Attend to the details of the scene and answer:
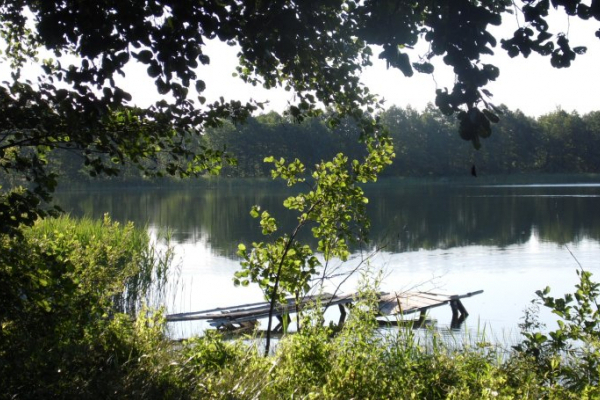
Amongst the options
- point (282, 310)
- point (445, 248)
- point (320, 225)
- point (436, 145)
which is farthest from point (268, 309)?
point (436, 145)

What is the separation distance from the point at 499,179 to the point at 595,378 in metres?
72.6

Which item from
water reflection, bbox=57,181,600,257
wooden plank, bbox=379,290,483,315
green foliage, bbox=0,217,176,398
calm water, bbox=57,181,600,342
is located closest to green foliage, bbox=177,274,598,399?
green foliage, bbox=0,217,176,398

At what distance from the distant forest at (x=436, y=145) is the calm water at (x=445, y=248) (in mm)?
27998

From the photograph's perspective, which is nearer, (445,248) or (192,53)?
(192,53)

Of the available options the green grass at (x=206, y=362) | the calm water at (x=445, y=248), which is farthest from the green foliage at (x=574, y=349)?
the calm water at (x=445, y=248)

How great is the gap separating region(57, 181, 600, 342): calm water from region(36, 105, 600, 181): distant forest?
27998mm

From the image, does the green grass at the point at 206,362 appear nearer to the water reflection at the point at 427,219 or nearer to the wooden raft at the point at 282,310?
the wooden raft at the point at 282,310

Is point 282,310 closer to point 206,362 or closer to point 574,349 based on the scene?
point 206,362

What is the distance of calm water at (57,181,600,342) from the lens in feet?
45.6

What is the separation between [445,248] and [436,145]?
5850 centimetres

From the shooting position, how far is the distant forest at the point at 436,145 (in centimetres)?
7231

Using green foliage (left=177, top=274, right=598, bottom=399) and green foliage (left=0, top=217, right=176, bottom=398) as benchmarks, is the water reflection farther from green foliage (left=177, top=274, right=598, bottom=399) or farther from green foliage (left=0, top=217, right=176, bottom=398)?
green foliage (left=0, top=217, right=176, bottom=398)

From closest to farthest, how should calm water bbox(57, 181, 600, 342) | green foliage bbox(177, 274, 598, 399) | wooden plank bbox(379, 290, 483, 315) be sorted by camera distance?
green foliage bbox(177, 274, 598, 399), wooden plank bbox(379, 290, 483, 315), calm water bbox(57, 181, 600, 342)

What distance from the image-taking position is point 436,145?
261 ft
